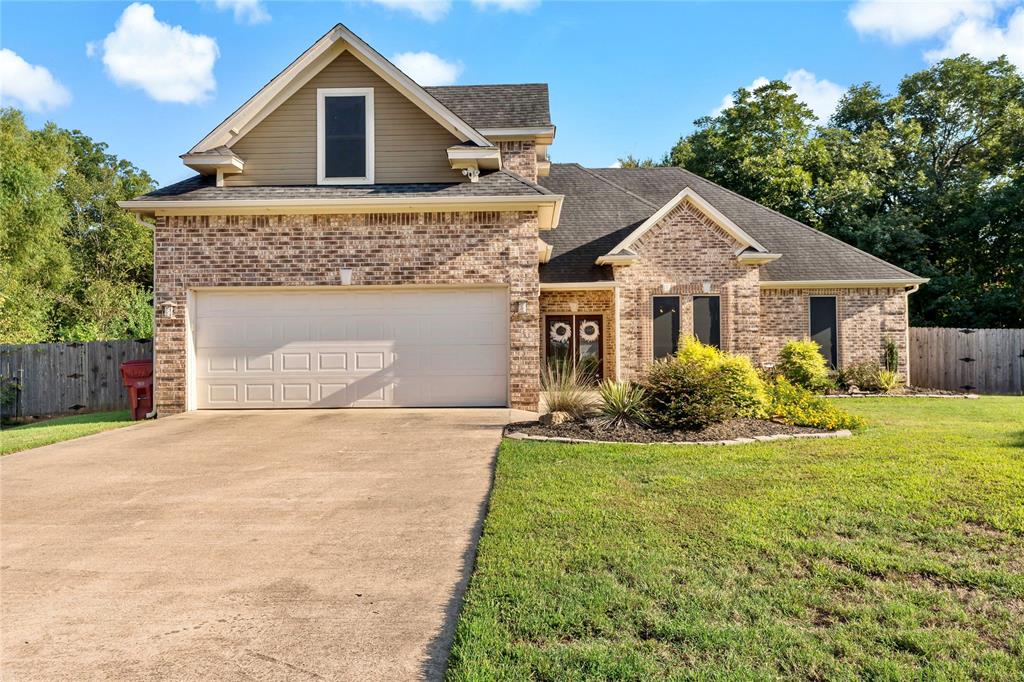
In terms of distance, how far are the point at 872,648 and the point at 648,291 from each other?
565 inches

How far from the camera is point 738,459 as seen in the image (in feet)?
23.8

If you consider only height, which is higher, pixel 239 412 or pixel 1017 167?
pixel 1017 167

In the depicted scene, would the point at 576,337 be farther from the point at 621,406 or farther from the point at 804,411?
the point at 621,406

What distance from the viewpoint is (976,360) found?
18.7 metres

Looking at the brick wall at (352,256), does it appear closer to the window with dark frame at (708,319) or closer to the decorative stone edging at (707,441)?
the decorative stone edging at (707,441)

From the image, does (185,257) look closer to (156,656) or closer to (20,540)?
(20,540)

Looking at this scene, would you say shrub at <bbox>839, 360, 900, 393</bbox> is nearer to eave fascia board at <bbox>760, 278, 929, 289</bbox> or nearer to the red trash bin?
eave fascia board at <bbox>760, 278, 929, 289</bbox>

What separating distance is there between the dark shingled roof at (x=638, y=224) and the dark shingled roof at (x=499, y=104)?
3.28 meters

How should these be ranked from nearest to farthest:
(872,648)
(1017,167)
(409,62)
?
(872,648) → (409,62) → (1017,167)

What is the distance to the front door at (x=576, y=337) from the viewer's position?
1741cm

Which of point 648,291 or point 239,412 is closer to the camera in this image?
point 239,412

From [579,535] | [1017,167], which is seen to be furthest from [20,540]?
[1017,167]

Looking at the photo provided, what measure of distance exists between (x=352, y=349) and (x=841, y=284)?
45.1ft

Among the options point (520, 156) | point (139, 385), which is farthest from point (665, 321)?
point (139, 385)
